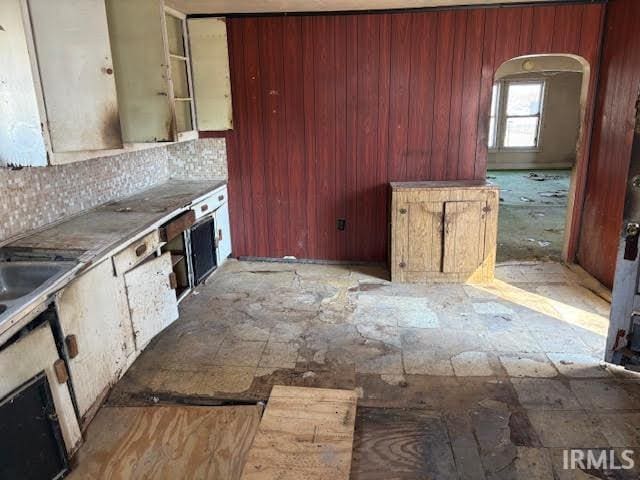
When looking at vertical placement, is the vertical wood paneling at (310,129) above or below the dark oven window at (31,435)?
above

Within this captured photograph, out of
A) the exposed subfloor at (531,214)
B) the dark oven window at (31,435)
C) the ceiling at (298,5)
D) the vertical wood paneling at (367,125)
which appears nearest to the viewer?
the dark oven window at (31,435)

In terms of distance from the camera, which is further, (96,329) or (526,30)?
(526,30)

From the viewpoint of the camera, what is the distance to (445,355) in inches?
113

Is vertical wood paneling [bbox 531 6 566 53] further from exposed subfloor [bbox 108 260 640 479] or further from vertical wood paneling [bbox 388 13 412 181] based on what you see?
exposed subfloor [bbox 108 260 640 479]

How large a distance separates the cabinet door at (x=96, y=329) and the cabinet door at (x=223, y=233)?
160 centimetres

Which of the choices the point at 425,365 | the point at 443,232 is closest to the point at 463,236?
the point at 443,232

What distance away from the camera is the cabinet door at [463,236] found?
3844 millimetres

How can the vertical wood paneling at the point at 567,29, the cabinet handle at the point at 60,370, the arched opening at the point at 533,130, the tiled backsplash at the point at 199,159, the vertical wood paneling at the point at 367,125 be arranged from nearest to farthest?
the cabinet handle at the point at 60,370 < the vertical wood paneling at the point at 567,29 < the vertical wood paneling at the point at 367,125 < the tiled backsplash at the point at 199,159 < the arched opening at the point at 533,130

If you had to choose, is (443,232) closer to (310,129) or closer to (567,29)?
(310,129)

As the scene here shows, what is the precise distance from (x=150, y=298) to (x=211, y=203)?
1317 mm

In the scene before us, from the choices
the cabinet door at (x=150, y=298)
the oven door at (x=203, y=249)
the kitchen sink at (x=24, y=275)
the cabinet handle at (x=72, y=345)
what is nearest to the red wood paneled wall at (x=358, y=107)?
the oven door at (x=203, y=249)

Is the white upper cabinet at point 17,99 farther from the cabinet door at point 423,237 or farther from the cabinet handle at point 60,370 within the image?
the cabinet door at point 423,237

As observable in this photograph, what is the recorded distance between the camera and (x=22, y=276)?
2.23m

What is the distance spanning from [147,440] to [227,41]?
3.30 m
